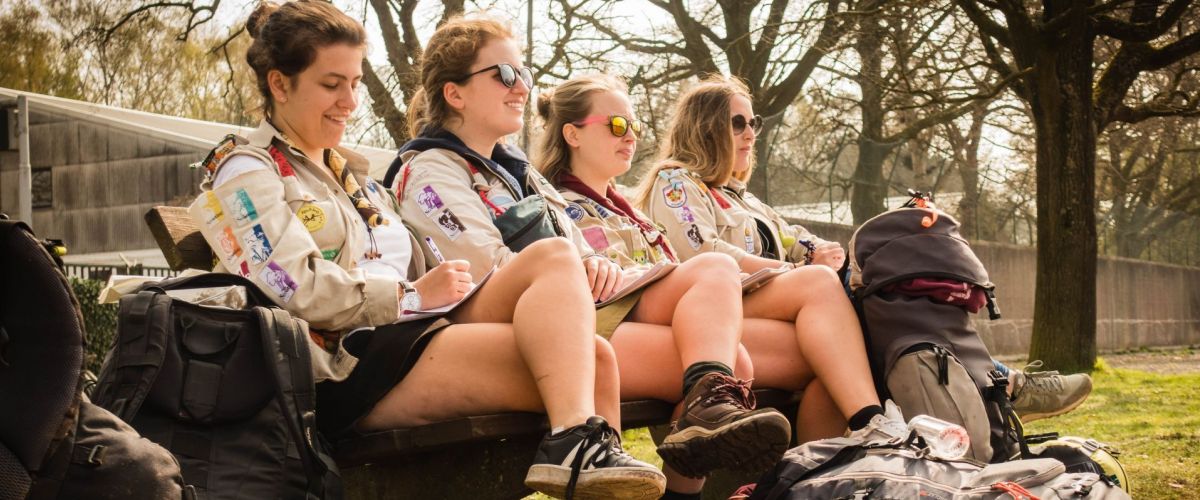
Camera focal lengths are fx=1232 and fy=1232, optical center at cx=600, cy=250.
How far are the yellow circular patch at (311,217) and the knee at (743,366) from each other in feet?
4.04

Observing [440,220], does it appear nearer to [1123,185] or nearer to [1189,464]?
[1189,464]

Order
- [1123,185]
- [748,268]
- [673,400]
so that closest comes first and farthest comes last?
1. [673,400]
2. [748,268]
3. [1123,185]

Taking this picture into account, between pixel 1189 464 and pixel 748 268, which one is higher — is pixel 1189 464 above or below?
below

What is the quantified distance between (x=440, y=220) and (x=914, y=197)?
1.54 metres

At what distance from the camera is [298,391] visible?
254 centimetres

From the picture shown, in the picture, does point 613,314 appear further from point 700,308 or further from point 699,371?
point 699,371

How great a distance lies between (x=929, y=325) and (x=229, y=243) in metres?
1.97

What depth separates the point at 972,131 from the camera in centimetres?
1833

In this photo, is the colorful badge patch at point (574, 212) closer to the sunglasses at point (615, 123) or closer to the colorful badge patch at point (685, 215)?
the sunglasses at point (615, 123)

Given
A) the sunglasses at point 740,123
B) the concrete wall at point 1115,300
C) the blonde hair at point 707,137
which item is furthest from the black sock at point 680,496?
the concrete wall at point 1115,300

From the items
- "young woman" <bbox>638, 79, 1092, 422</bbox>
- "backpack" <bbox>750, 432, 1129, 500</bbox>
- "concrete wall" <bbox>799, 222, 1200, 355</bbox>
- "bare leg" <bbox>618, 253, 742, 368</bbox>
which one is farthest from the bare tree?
"backpack" <bbox>750, 432, 1129, 500</bbox>

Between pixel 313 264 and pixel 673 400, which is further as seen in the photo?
pixel 673 400

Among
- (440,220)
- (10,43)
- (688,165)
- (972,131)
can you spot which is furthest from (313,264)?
(10,43)

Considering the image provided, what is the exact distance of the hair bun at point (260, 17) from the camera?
3342 mm
